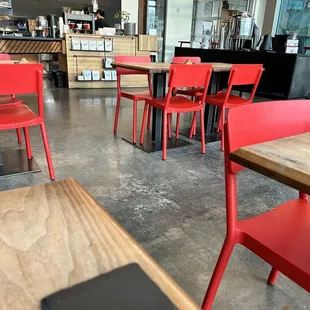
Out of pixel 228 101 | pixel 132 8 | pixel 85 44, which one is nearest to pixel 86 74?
pixel 85 44

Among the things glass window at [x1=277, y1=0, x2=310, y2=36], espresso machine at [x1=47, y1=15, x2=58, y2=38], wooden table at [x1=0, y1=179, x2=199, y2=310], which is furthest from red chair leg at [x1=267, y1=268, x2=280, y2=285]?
glass window at [x1=277, y1=0, x2=310, y2=36]

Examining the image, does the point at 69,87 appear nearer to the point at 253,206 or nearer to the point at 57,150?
the point at 57,150

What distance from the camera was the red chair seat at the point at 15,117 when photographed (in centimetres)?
200

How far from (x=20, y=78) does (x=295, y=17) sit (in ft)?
26.3

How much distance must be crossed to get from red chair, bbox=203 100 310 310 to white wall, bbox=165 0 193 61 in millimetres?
9752

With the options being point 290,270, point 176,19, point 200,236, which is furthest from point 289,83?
point 176,19

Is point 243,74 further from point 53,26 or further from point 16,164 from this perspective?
point 53,26

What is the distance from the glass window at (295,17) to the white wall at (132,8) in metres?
4.66

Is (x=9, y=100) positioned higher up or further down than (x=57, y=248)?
further down

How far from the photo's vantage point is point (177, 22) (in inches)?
392

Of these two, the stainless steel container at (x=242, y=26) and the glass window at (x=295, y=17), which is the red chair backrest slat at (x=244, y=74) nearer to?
the stainless steel container at (x=242, y=26)

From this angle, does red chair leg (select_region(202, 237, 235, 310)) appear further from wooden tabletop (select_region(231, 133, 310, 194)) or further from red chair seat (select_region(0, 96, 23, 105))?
red chair seat (select_region(0, 96, 23, 105))

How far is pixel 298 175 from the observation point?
21.6 inches

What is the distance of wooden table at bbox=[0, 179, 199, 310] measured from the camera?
0.36 meters
